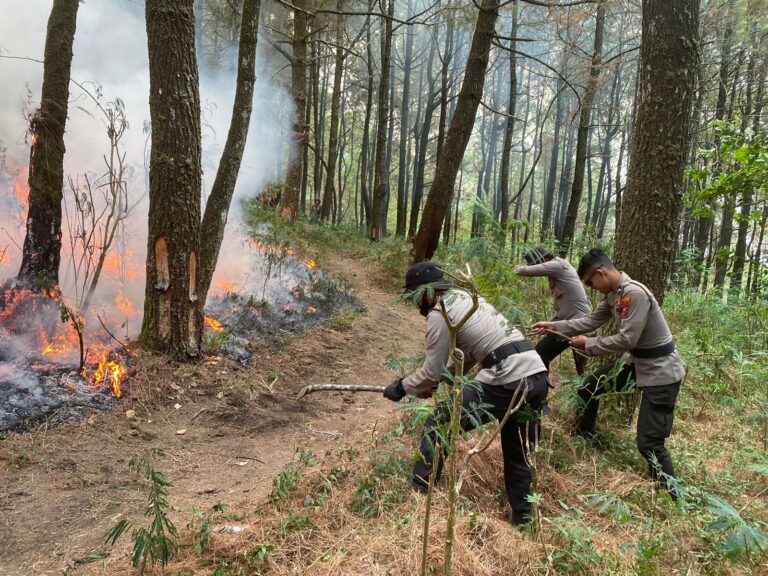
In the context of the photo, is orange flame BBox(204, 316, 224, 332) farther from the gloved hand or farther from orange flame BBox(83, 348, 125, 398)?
the gloved hand

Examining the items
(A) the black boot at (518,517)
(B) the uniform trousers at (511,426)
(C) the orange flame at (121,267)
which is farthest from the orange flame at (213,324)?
(A) the black boot at (518,517)

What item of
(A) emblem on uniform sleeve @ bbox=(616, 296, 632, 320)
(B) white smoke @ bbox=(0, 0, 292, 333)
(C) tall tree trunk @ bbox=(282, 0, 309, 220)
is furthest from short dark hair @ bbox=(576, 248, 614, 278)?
(C) tall tree trunk @ bbox=(282, 0, 309, 220)

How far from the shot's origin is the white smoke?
690cm

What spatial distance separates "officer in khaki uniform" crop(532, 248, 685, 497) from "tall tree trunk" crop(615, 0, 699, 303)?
0.94 metres

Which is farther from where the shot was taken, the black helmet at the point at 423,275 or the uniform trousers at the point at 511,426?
the uniform trousers at the point at 511,426

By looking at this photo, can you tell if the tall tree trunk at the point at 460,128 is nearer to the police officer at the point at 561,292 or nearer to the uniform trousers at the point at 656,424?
the police officer at the point at 561,292

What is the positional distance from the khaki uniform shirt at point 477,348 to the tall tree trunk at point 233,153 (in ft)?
13.4

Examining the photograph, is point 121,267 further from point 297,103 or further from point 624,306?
point 297,103

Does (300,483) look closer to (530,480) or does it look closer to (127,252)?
(530,480)

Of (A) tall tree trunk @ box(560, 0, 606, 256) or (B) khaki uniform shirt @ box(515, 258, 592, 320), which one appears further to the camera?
(A) tall tree trunk @ box(560, 0, 606, 256)

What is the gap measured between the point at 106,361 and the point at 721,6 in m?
15.1

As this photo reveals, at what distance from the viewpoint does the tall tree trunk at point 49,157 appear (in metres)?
6.09

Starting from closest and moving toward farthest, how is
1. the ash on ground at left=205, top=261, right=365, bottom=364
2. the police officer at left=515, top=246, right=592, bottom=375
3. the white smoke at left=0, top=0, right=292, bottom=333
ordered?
the police officer at left=515, top=246, right=592, bottom=375 < the ash on ground at left=205, top=261, right=365, bottom=364 < the white smoke at left=0, top=0, right=292, bottom=333

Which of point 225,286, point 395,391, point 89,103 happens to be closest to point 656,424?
point 395,391
